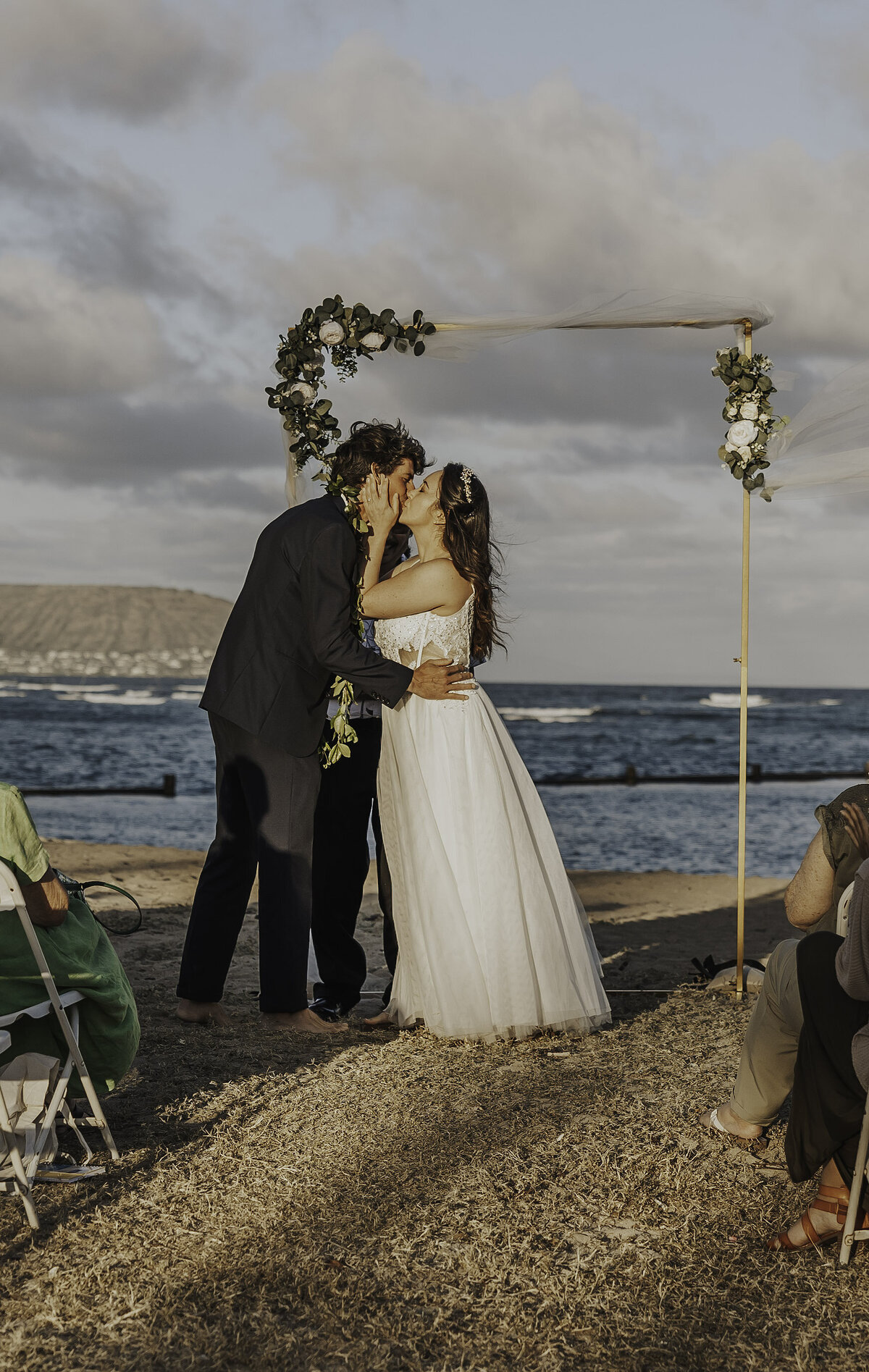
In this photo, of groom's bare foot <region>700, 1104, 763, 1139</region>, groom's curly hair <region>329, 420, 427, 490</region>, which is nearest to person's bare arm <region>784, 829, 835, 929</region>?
groom's bare foot <region>700, 1104, 763, 1139</region>

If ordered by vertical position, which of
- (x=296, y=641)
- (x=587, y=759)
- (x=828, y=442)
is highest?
(x=828, y=442)

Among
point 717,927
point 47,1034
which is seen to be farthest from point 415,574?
point 717,927

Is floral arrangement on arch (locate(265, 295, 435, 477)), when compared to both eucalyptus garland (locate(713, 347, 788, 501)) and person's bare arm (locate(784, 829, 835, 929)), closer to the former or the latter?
eucalyptus garland (locate(713, 347, 788, 501))

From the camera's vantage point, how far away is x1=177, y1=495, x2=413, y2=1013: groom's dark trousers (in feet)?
14.7

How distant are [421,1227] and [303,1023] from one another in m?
1.88

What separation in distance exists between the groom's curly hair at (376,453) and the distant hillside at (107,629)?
7393cm

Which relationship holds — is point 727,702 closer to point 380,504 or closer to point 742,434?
point 742,434

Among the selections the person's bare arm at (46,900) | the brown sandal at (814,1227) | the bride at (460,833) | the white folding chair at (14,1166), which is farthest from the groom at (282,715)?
the brown sandal at (814,1227)

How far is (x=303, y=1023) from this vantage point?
4559mm

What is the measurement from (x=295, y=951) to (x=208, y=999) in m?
0.45

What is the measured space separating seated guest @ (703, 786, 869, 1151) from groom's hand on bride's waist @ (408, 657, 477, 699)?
168 centimetres

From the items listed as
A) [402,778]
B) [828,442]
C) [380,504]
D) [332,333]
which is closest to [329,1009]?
[402,778]

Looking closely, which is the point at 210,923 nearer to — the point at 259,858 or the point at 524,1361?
the point at 259,858

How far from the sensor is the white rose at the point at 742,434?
5.05m
